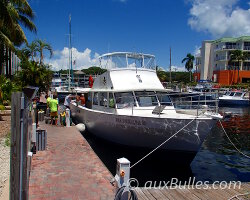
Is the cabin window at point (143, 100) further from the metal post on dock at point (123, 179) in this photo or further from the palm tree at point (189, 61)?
the palm tree at point (189, 61)

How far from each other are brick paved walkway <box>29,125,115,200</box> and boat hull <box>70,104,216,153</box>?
5.26 ft

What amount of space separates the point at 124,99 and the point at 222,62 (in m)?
65.2

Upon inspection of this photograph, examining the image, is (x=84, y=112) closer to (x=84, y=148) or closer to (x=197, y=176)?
(x=84, y=148)

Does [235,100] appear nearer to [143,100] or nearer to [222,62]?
[222,62]

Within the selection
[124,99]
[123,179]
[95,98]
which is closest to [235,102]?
[95,98]

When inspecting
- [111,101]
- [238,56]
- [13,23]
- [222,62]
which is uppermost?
[238,56]

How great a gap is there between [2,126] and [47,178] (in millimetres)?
8436

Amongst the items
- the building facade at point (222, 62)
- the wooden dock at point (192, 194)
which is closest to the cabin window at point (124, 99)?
the wooden dock at point (192, 194)

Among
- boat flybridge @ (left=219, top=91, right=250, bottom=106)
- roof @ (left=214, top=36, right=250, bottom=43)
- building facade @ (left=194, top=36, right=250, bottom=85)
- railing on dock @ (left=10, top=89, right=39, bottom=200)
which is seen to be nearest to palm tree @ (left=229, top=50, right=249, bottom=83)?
building facade @ (left=194, top=36, right=250, bottom=85)

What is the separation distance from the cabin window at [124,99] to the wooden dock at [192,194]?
5699 millimetres

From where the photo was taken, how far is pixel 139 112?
11133 mm

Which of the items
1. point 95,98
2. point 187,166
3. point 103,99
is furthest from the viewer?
point 95,98

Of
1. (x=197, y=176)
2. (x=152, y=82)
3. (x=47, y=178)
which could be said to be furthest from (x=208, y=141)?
(x=47, y=178)

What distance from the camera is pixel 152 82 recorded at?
13117mm
